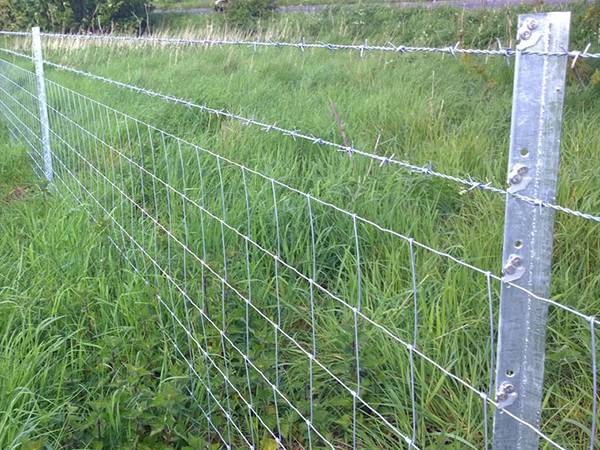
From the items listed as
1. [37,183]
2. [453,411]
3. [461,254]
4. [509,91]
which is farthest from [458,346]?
[509,91]

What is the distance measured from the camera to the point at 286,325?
2.99m

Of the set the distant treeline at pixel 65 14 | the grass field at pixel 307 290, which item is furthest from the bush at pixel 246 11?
the grass field at pixel 307 290

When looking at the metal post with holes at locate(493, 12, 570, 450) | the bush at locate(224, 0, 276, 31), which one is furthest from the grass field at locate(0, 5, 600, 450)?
the bush at locate(224, 0, 276, 31)

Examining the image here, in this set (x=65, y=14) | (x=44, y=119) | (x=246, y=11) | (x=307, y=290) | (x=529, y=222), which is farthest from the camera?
(x=65, y=14)

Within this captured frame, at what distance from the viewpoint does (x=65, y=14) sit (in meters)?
18.6

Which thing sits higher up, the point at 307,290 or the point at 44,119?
the point at 44,119

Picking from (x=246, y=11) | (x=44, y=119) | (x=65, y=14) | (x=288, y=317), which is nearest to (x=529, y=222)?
(x=288, y=317)

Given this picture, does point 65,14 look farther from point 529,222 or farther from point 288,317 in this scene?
point 529,222

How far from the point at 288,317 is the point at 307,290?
0.58 ft

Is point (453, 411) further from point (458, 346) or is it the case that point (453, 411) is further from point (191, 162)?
point (191, 162)

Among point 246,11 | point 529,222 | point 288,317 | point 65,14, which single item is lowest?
point 288,317

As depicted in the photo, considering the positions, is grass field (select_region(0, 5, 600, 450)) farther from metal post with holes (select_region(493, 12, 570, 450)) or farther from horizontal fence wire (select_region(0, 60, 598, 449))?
metal post with holes (select_region(493, 12, 570, 450))

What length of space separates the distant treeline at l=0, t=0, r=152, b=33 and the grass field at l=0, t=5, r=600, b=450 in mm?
14547

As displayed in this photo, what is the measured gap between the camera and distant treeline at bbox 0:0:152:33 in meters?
18.5
